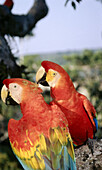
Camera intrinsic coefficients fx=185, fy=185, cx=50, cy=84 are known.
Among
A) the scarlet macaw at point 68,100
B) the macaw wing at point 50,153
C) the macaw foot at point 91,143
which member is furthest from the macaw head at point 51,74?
the macaw foot at point 91,143

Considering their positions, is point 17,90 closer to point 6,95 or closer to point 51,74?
point 6,95

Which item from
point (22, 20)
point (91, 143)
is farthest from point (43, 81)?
point (22, 20)

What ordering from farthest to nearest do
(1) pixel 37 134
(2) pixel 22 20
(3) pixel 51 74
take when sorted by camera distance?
(2) pixel 22 20
(3) pixel 51 74
(1) pixel 37 134

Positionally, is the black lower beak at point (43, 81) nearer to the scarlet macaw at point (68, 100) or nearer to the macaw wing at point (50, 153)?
the scarlet macaw at point (68, 100)

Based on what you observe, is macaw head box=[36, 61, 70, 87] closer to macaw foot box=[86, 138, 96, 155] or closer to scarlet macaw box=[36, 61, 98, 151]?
scarlet macaw box=[36, 61, 98, 151]

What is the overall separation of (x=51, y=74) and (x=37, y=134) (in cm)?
32

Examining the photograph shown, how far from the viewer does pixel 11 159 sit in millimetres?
3062

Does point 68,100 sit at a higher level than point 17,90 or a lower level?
lower

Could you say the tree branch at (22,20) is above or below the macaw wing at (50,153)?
above

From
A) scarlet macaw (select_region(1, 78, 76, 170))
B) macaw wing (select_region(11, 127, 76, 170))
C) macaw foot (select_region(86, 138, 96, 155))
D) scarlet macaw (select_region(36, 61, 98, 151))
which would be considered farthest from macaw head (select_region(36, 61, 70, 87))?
macaw foot (select_region(86, 138, 96, 155))

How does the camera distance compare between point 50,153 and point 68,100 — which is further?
point 68,100

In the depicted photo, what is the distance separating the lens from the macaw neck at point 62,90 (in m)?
1.00

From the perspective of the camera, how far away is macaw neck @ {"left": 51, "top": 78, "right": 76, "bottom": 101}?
1.00 m

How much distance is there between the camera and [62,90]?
3.30 ft
